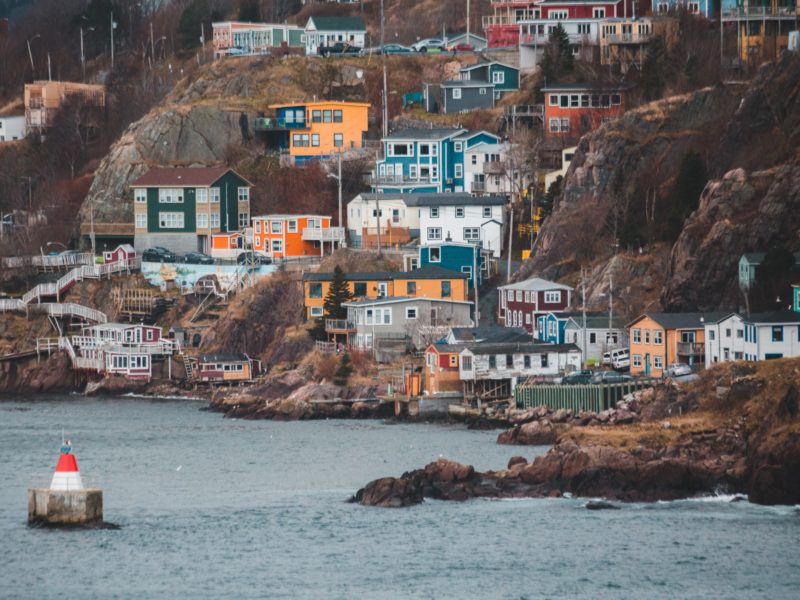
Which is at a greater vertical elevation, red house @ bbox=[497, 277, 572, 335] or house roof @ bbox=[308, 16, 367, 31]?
house roof @ bbox=[308, 16, 367, 31]

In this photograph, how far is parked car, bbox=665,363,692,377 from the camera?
80625mm

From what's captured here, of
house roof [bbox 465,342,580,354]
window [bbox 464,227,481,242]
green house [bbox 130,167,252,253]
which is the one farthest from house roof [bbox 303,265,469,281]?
green house [bbox 130,167,252,253]

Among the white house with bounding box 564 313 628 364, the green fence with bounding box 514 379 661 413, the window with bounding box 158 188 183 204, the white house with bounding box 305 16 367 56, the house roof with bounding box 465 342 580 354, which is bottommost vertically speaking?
the green fence with bounding box 514 379 661 413

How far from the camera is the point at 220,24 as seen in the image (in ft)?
442

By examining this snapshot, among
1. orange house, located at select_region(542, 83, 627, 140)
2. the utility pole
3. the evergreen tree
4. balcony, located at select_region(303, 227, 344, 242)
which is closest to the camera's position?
the evergreen tree

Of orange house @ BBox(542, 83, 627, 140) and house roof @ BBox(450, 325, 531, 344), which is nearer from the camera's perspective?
house roof @ BBox(450, 325, 531, 344)

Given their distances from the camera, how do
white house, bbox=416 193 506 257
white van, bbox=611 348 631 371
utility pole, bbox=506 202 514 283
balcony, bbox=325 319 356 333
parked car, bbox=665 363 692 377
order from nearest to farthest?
parked car, bbox=665 363 692 377 < white van, bbox=611 348 631 371 < balcony, bbox=325 319 356 333 < utility pole, bbox=506 202 514 283 < white house, bbox=416 193 506 257

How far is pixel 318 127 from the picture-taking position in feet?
385

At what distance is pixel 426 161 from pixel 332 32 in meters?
19.2

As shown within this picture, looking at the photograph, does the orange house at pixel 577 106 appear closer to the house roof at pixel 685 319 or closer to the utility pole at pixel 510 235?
the utility pole at pixel 510 235

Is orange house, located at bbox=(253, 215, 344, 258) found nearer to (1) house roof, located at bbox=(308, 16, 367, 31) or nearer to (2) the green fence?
(1) house roof, located at bbox=(308, 16, 367, 31)

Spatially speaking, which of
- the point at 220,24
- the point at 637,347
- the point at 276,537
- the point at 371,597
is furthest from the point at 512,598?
the point at 220,24

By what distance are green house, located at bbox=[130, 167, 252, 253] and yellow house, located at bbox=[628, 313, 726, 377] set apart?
32149 mm

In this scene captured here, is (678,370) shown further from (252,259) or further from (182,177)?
(182,177)
